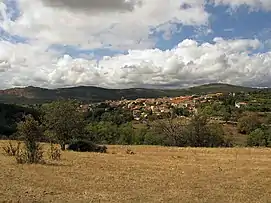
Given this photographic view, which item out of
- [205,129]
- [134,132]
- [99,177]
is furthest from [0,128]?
[99,177]

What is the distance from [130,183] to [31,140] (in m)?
9.63

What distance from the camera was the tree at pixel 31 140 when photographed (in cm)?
2489

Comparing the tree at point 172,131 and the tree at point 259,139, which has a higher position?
the tree at point 172,131

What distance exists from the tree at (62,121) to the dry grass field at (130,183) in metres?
17.6

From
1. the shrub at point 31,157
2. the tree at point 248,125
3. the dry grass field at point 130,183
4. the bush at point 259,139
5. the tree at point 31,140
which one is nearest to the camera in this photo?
the dry grass field at point 130,183

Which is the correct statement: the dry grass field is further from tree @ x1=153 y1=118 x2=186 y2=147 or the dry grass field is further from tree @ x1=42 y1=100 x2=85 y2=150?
tree @ x1=153 y1=118 x2=186 y2=147

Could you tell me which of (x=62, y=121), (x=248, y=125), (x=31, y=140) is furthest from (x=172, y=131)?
(x=31, y=140)

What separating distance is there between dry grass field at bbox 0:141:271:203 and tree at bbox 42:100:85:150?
57.6 feet

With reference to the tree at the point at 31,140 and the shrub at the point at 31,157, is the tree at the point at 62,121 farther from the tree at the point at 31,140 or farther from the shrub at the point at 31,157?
the shrub at the point at 31,157

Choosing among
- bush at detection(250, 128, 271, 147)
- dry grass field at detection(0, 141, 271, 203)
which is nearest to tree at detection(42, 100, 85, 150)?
dry grass field at detection(0, 141, 271, 203)

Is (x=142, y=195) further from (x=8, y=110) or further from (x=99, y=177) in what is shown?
(x=8, y=110)

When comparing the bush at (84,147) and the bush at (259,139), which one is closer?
the bush at (84,147)

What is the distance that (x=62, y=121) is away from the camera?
43.2 m

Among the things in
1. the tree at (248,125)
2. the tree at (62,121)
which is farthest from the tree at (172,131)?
the tree at (248,125)
